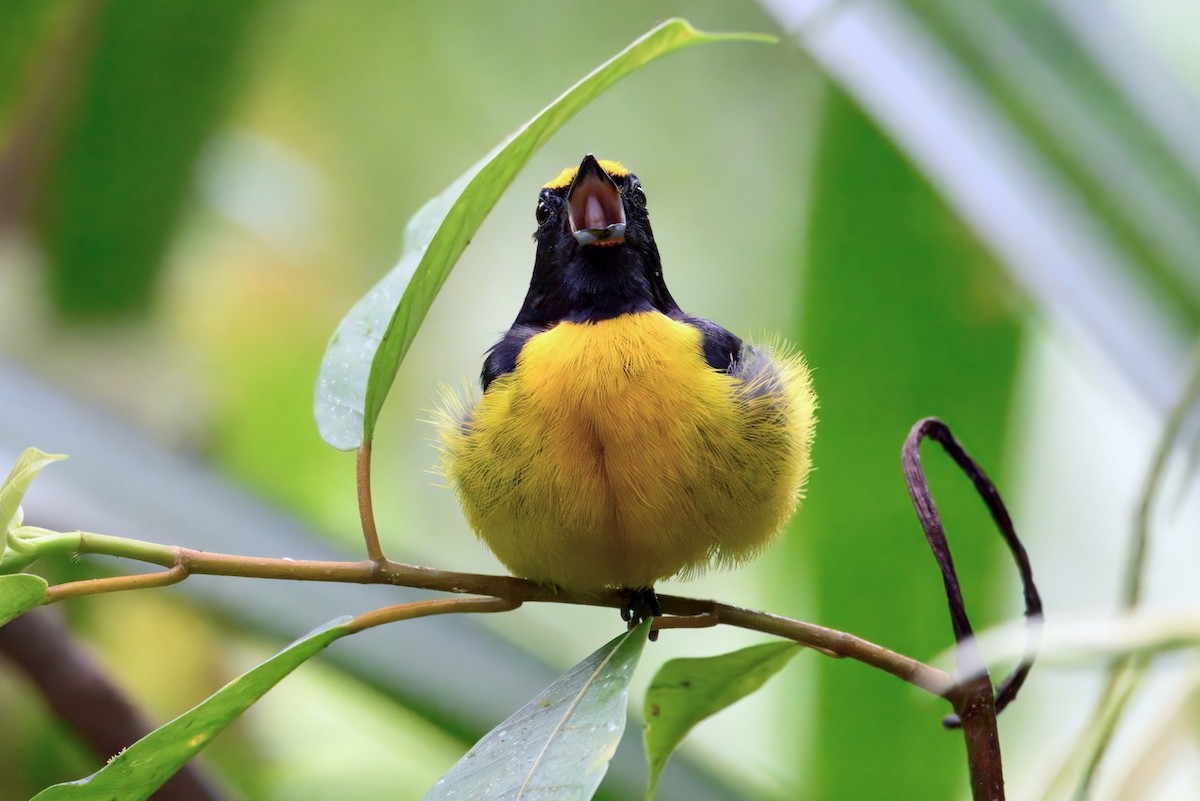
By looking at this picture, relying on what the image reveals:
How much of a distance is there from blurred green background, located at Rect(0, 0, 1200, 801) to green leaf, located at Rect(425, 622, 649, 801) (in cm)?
47

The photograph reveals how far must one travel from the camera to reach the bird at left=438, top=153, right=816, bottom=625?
120cm

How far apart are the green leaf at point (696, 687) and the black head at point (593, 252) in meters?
0.50

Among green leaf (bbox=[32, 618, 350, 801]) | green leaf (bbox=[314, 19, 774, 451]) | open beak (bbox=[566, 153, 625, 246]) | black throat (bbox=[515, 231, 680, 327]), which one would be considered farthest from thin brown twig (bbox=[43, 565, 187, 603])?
open beak (bbox=[566, 153, 625, 246])

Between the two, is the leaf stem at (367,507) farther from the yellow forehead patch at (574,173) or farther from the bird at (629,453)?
the yellow forehead patch at (574,173)

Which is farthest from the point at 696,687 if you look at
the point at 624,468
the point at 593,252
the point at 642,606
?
the point at 593,252

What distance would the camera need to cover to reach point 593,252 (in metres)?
1.58

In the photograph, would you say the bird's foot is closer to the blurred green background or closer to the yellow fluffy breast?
the yellow fluffy breast

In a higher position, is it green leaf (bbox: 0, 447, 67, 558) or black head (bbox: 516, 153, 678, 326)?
black head (bbox: 516, 153, 678, 326)

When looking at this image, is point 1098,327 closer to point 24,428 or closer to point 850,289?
point 850,289

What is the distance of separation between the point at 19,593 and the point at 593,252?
36.4 inches

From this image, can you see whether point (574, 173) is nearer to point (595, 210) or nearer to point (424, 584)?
point (595, 210)

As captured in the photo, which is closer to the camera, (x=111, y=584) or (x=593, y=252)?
(x=111, y=584)

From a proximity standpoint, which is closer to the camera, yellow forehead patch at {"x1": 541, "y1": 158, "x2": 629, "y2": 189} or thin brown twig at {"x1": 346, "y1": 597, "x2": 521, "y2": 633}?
thin brown twig at {"x1": 346, "y1": 597, "x2": 521, "y2": 633}

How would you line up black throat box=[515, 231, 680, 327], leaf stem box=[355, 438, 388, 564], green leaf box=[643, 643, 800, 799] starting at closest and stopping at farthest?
1. leaf stem box=[355, 438, 388, 564]
2. green leaf box=[643, 643, 800, 799]
3. black throat box=[515, 231, 680, 327]
